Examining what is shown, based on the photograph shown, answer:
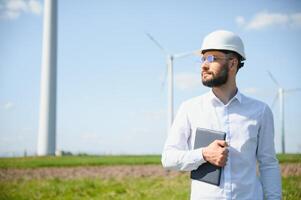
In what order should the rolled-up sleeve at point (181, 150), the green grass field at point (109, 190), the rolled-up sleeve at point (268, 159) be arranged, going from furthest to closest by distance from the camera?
the green grass field at point (109, 190)
the rolled-up sleeve at point (268, 159)
the rolled-up sleeve at point (181, 150)

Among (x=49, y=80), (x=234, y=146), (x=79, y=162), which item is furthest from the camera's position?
(x=49, y=80)

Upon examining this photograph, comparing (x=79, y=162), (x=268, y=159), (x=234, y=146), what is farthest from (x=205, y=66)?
(x=79, y=162)

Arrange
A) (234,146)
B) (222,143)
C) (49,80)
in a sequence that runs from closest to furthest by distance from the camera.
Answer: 1. (222,143)
2. (234,146)
3. (49,80)

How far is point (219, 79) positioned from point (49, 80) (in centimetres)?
2770

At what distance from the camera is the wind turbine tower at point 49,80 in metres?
30.7

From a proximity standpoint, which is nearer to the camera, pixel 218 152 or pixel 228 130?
pixel 218 152

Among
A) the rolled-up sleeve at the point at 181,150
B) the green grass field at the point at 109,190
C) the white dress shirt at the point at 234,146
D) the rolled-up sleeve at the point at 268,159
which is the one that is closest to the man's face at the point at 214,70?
the white dress shirt at the point at 234,146

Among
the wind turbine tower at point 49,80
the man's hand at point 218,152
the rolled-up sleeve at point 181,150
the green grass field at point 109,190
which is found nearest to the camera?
the man's hand at point 218,152

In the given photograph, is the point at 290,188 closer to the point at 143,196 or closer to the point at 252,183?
the point at 143,196

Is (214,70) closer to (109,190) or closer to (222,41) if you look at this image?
(222,41)

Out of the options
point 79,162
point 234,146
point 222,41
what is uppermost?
point 222,41

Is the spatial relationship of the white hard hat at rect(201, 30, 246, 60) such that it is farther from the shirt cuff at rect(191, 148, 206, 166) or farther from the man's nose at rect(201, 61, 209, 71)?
the shirt cuff at rect(191, 148, 206, 166)

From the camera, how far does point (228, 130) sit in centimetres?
376

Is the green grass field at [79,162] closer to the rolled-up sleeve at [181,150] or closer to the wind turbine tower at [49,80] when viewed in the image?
the wind turbine tower at [49,80]
